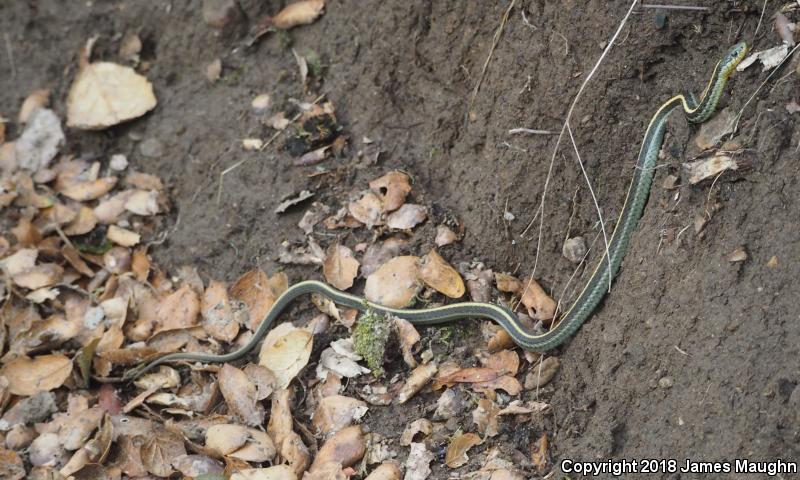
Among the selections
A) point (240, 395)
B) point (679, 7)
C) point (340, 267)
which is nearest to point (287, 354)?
point (240, 395)

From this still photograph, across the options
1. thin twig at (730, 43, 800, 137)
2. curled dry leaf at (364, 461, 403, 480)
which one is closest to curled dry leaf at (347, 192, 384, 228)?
curled dry leaf at (364, 461, 403, 480)

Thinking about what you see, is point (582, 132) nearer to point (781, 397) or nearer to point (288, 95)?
point (781, 397)

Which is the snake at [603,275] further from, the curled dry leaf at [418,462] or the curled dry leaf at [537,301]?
the curled dry leaf at [418,462]

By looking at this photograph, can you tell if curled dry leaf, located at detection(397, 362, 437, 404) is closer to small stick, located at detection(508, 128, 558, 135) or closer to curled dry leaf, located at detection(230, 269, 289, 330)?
curled dry leaf, located at detection(230, 269, 289, 330)

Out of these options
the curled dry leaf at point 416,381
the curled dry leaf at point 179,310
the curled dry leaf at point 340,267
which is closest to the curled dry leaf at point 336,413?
the curled dry leaf at point 416,381

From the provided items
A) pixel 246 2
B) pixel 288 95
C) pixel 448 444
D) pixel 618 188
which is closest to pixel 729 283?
pixel 618 188

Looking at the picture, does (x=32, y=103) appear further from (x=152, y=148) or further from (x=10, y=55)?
(x=152, y=148)
